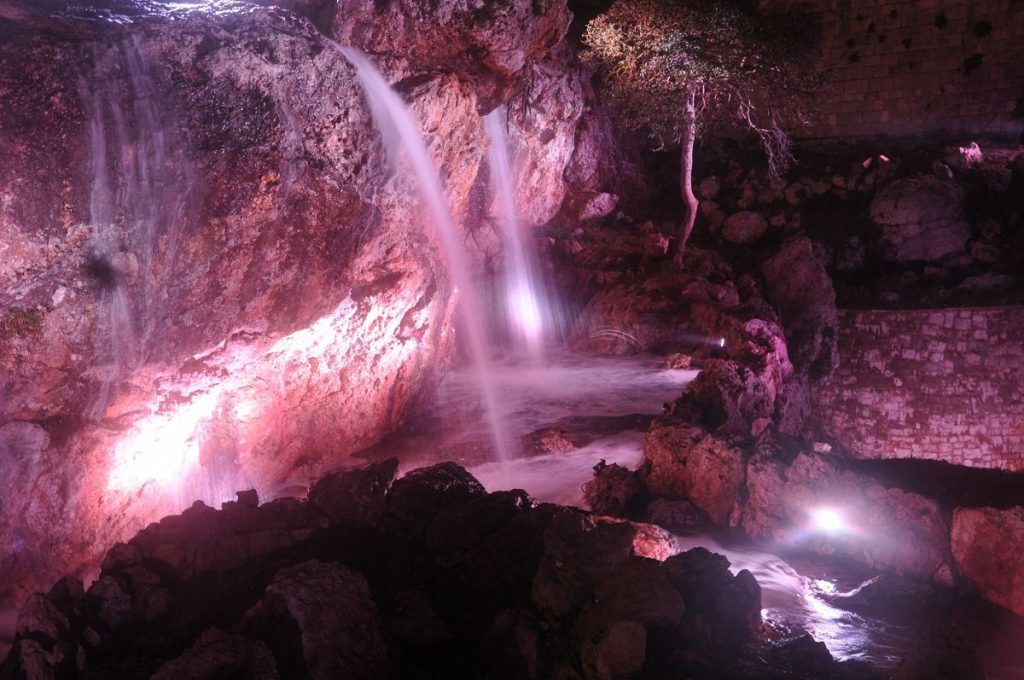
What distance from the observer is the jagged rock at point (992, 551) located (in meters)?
5.68

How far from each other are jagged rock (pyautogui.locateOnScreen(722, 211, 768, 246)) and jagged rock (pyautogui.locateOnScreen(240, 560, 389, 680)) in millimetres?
17356

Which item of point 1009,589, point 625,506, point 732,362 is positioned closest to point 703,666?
point 1009,589

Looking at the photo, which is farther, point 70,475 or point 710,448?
point 710,448

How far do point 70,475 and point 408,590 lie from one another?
11.8 feet

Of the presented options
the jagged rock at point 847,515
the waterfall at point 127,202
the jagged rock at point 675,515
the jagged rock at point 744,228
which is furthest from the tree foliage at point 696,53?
the waterfall at point 127,202

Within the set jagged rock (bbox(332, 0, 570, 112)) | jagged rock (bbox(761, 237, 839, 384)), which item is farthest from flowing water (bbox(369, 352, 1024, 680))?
jagged rock (bbox(332, 0, 570, 112))

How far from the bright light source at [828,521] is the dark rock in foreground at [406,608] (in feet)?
7.31

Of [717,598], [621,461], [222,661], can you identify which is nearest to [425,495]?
[222,661]

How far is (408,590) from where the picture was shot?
520 cm

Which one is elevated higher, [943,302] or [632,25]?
[632,25]

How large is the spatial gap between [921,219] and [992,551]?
15.1 meters

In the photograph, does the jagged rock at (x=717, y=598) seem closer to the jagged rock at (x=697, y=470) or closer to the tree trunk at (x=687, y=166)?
the jagged rock at (x=697, y=470)

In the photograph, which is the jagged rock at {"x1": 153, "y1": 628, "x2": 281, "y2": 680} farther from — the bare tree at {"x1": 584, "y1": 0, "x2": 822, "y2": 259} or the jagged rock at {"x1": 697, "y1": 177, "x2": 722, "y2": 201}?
the jagged rock at {"x1": 697, "y1": 177, "x2": 722, "y2": 201}

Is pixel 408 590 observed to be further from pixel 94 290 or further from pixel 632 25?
pixel 632 25
